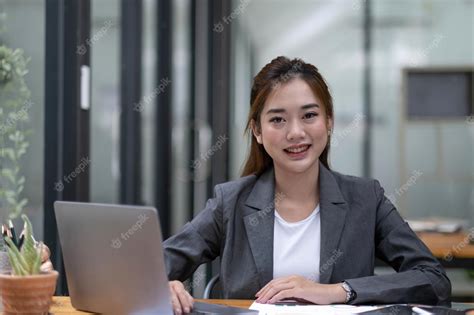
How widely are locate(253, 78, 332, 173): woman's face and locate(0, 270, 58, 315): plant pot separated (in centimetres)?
82

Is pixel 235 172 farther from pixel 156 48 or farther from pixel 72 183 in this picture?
pixel 72 183

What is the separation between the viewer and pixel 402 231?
81.8 inches

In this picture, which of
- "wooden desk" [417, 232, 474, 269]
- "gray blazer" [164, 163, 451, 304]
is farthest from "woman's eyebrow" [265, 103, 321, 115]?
"wooden desk" [417, 232, 474, 269]

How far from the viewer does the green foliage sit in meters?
2.14

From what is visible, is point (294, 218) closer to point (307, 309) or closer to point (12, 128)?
point (307, 309)

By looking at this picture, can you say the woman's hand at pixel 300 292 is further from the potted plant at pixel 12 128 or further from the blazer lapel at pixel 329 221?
the potted plant at pixel 12 128

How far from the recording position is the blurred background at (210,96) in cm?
243

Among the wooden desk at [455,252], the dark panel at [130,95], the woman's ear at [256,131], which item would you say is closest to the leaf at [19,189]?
the woman's ear at [256,131]

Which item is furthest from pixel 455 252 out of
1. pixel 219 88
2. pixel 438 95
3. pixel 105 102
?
pixel 438 95

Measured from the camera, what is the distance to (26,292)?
4.66 ft

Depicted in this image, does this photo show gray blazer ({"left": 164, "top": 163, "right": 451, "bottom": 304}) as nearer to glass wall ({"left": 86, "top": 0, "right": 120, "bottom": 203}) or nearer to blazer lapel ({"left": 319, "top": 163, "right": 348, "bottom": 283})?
blazer lapel ({"left": 319, "top": 163, "right": 348, "bottom": 283})

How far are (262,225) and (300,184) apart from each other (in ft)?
0.59

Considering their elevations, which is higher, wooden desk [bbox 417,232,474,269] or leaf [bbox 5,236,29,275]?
leaf [bbox 5,236,29,275]

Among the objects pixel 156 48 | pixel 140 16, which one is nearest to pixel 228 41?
pixel 156 48
